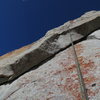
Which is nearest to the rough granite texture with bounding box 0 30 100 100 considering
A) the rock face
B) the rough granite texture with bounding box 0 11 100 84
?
the rock face

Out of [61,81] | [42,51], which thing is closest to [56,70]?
[61,81]

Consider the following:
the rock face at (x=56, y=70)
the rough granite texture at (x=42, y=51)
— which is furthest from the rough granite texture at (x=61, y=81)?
the rough granite texture at (x=42, y=51)

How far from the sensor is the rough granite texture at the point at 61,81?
650cm

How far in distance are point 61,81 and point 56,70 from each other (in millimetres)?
1277

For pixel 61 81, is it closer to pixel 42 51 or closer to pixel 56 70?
pixel 56 70

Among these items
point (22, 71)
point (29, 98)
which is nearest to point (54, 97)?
point (29, 98)

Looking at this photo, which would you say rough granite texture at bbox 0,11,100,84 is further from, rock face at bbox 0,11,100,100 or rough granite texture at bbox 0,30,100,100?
rough granite texture at bbox 0,30,100,100

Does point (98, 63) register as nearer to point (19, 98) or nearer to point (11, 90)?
point (19, 98)

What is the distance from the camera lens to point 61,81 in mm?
7570

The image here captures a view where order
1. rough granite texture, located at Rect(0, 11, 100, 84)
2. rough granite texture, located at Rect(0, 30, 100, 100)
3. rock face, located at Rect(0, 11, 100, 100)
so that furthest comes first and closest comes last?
1. rough granite texture, located at Rect(0, 11, 100, 84)
2. rock face, located at Rect(0, 11, 100, 100)
3. rough granite texture, located at Rect(0, 30, 100, 100)

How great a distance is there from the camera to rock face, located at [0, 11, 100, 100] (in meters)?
6.80

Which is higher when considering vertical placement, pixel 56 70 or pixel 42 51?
pixel 42 51

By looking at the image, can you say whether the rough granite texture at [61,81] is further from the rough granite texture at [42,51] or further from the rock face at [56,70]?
the rough granite texture at [42,51]

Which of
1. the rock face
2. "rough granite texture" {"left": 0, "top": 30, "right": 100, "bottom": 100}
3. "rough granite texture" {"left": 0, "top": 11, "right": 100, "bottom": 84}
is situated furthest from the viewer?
"rough granite texture" {"left": 0, "top": 11, "right": 100, "bottom": 84}
